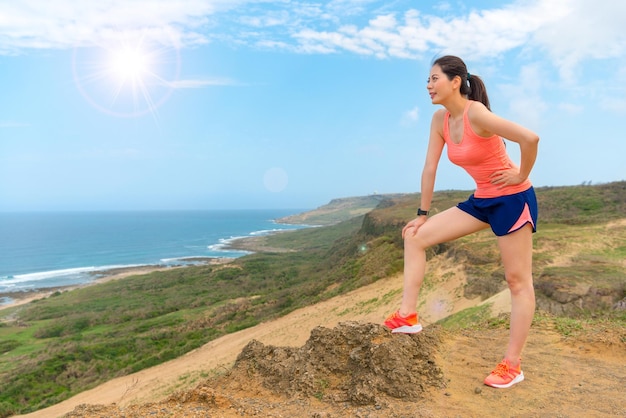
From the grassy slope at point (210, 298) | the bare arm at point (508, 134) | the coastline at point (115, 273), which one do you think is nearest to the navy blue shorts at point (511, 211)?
the bare arm at point (508, 134)

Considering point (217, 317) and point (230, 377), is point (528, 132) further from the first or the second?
point (217, 317)

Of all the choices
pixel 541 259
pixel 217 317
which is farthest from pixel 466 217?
pixel 217 317

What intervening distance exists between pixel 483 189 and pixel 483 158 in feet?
0.94

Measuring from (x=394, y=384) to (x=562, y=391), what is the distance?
1663mm

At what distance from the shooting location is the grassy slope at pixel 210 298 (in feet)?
51.6

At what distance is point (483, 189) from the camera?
3555mm

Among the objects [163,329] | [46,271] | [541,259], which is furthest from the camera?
[46,271]

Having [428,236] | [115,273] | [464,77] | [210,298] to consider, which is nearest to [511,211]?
[428,236]

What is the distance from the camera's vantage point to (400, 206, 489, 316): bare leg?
3.72 metres

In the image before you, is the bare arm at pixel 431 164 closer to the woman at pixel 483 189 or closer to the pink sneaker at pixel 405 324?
the woman at pixel 483 189

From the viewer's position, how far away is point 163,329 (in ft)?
88.0

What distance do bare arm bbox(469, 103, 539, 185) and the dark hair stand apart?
27cm

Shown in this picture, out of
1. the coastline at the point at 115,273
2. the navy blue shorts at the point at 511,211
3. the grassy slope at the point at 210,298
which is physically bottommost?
the coastline at the point at 115,273

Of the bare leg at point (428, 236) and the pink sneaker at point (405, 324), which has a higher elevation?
the bare leg at point (428, 236)
